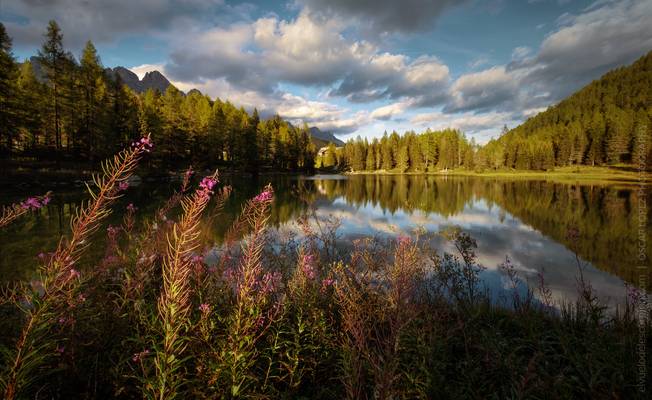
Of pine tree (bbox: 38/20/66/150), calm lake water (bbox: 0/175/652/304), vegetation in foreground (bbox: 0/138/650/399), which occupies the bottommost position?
calm lake water (bbox: 0/175/652/304)

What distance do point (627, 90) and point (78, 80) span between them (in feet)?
693

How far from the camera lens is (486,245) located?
47.2 feet

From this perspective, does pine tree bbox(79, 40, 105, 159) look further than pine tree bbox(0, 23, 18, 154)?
Yes

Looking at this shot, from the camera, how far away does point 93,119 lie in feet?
126

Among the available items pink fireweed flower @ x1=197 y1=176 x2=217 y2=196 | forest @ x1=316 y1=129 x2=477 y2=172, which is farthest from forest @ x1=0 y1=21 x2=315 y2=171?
forest @ x1=316 y1=129 x2=477 y2=172

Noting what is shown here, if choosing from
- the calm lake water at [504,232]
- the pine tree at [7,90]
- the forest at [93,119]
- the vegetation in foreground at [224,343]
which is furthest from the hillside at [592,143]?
the pine tree at [7,90]

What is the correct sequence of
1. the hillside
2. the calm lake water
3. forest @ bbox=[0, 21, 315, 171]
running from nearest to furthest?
the calm lake water → forest @ bbox=[0, 21, 315, 171] → the hillside

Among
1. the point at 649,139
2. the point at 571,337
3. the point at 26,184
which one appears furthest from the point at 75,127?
the point at 649,139

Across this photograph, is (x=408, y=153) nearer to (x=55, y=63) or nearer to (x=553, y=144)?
(x=553, y=144)

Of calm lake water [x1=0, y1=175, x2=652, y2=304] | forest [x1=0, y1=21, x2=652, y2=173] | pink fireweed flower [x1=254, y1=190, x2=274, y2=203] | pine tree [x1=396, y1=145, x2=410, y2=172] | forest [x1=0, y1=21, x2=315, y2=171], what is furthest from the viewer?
pine tree [x1=396, y1=145, x2=410, y2=172]

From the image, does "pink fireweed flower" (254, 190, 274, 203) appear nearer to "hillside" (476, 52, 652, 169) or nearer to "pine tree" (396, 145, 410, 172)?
"hillside" (476, 52, 652, 169)

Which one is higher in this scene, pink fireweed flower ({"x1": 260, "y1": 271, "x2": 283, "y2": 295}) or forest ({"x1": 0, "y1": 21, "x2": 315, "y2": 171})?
forest ({"x1": 0, "y1": 21, "x2": 315, "y2": 171})

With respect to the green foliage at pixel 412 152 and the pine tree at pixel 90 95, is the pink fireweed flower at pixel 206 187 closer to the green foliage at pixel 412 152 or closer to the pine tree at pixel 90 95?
the pine tree at pixel 90 95

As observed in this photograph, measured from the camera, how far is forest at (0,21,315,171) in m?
33.5
